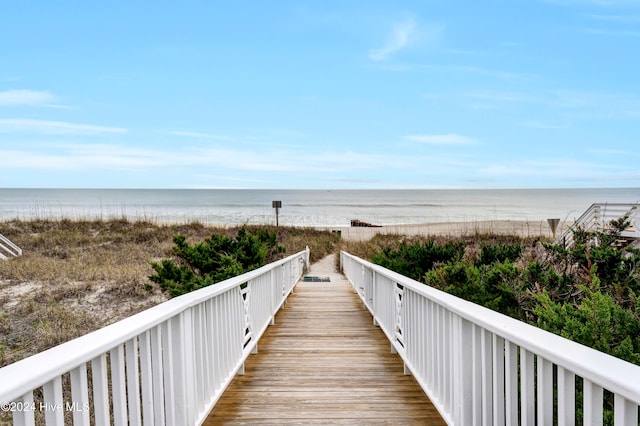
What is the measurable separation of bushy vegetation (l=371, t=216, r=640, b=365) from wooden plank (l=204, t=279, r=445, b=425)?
49.6 inches

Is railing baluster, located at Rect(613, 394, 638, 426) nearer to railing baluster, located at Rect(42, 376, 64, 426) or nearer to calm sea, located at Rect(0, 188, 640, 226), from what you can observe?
railing baluster, located at Rect(42, 376, 64, 426)

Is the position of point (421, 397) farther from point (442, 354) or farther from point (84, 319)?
point (84, 319)

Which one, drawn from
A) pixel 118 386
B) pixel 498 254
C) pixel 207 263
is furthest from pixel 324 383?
pixel 207 263

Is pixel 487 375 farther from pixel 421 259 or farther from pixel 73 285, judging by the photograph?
pixel 73 285

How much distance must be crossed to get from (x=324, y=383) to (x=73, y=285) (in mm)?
8631

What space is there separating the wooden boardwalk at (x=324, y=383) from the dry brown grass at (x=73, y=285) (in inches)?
151

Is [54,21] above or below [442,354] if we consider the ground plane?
above

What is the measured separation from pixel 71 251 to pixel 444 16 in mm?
16228

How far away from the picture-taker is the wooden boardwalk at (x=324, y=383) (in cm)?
341

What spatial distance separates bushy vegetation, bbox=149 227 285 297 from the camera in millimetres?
8238

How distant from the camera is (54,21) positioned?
15.6m

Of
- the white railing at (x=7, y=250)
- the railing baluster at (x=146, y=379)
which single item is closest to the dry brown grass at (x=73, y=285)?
the white railing at (x=7, y=250)

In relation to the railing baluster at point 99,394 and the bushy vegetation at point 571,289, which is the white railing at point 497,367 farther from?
the railing baluster at point 99,394

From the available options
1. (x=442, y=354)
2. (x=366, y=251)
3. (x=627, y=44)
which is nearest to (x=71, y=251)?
(x=366, y=251)
